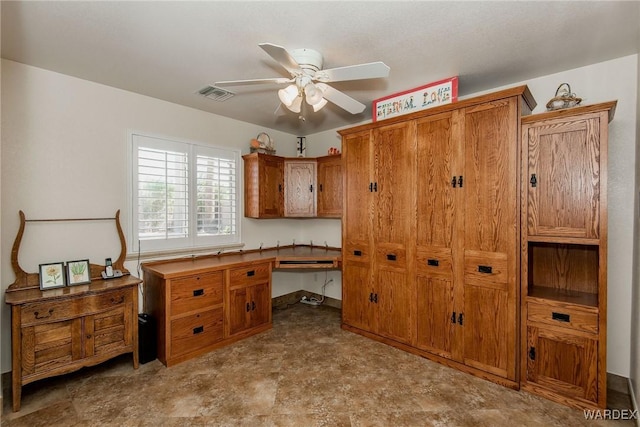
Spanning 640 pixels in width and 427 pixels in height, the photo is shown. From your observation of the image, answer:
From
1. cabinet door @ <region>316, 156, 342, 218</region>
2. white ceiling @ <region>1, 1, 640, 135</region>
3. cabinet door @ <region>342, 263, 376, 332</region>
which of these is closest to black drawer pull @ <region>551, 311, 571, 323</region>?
cabinet door @ <region>342, 263, 376, 332</region>

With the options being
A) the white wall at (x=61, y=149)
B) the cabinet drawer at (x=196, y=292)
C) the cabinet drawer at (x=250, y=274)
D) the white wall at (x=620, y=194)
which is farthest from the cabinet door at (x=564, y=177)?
the white wall at (x=61, y=149)

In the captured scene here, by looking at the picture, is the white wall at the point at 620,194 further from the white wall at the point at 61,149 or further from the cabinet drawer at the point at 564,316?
the white wall at the point at 61,149

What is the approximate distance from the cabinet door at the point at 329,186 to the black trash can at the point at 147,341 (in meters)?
2.39

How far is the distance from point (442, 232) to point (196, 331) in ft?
8.57

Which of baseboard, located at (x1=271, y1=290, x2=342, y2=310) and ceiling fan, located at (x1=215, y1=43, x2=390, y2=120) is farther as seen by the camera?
baseboard, located at (x1=271, y1=290, x2=342, y2=310)

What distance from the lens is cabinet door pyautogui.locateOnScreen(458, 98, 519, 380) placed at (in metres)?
2.38

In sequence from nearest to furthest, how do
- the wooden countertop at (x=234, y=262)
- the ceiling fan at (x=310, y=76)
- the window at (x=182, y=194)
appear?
the ceiling fan at (x=310, y=76)
the wooden countertop at (x=234, y=262)
the window at (x=182, y=194)

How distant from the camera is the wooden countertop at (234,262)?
9.61ft

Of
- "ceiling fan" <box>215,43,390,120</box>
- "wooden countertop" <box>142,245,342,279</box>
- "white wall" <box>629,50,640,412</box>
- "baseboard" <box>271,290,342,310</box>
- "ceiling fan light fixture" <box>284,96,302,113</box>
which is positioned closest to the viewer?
"ceiling fan" <box>215,43,390,120</box>

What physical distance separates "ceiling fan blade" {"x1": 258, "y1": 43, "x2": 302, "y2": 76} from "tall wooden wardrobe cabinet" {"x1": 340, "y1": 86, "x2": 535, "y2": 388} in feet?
4.56

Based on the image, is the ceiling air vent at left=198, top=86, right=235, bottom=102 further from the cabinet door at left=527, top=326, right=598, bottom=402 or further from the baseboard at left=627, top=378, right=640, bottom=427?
the baseboard at left=627, top=378, right=640, bottom=427

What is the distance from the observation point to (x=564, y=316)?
221cm

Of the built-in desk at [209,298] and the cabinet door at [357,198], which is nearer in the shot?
the built-in desk at [209,298]

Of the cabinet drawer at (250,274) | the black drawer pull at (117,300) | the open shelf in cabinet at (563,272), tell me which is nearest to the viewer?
the open shelf in cabinet at (563,272)
